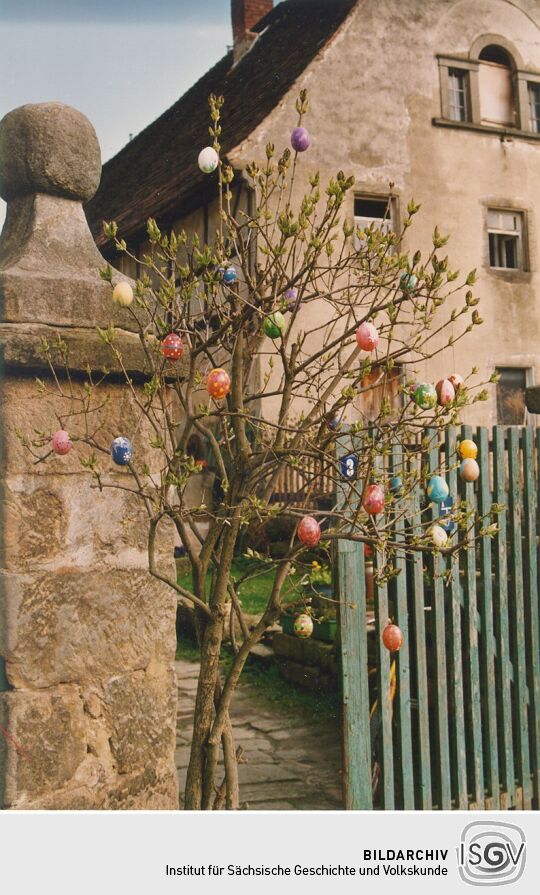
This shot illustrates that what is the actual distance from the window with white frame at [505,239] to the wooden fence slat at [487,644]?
10528 millimetres

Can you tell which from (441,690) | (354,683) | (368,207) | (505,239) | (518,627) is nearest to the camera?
(354,683)

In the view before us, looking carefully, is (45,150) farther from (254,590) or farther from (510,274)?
(510,274)

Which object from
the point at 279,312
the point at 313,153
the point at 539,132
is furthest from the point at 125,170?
the point at 279,312

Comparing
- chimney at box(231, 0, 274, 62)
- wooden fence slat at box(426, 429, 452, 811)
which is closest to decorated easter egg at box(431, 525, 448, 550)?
wooden fence slat at box(426, 429, 452, 811)

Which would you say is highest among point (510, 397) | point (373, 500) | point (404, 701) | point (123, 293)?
point (510, 397)

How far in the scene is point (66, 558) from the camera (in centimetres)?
200

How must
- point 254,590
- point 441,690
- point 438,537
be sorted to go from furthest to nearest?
point 254,590
point 441,690
point 438,537

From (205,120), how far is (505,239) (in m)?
5.04

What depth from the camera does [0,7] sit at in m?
2.24

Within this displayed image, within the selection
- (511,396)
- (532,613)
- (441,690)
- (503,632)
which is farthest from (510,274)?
(441,690)

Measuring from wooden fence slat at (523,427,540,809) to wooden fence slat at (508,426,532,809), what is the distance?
38mm

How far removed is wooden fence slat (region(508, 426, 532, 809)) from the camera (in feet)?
11.5
